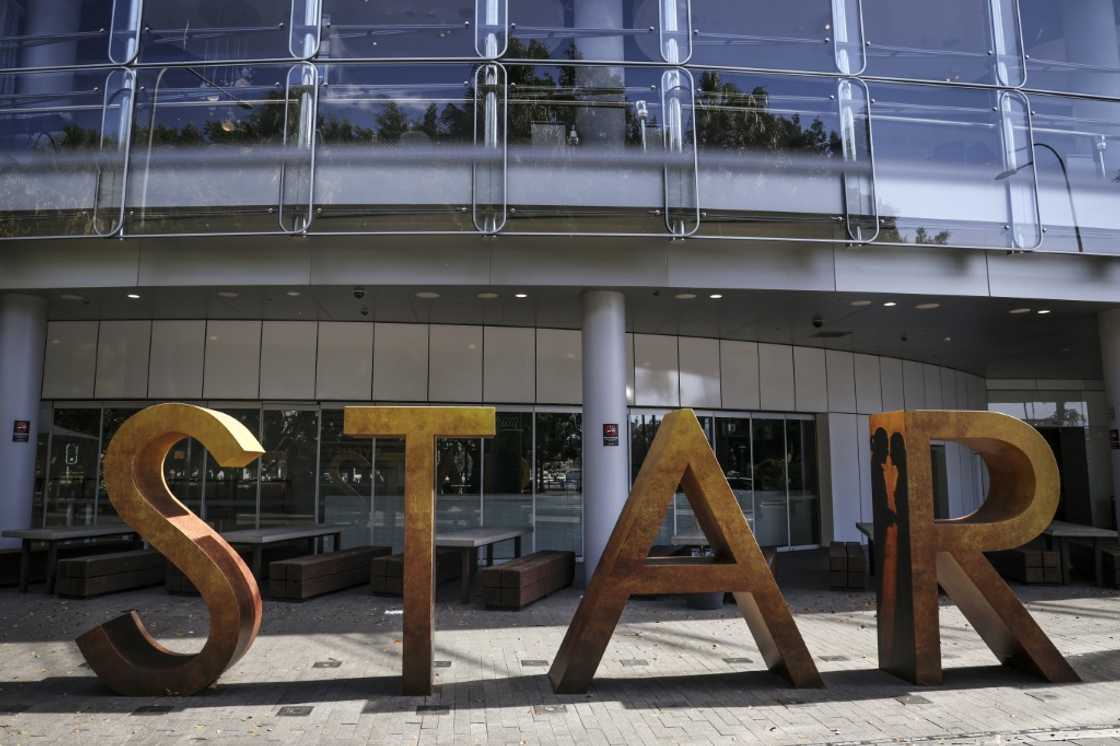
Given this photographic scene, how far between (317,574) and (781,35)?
993 centimetres

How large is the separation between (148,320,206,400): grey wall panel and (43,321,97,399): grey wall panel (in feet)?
3.66

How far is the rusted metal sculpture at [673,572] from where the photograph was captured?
6.43 m

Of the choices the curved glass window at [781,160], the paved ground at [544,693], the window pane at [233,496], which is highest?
the curved glass window at [781,160]

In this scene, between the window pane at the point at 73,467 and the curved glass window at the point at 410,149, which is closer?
the curved glass window at the point at 410,149

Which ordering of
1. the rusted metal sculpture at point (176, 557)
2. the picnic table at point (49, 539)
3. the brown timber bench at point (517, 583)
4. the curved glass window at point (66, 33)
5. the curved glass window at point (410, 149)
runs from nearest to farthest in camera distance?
the rusted metal sculpture at point (176, 557) < the brown timber bench at point (517, 583) < the curved glass window at point (410, 149) < the picnic table at point (49, 539) < the curved glass window at point (66, 33)

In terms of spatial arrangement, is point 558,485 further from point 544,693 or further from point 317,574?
point 544,693

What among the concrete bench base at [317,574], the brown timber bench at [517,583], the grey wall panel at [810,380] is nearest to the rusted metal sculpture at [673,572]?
the brown timber bench at [517,583]

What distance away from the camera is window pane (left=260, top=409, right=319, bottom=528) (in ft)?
48.2

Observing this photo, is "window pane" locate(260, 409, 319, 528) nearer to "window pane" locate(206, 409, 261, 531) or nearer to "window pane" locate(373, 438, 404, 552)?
"window pane" locate(206, 409, 261, 531)

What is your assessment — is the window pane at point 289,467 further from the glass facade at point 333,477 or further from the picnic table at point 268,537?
the picnic table at point 268,537

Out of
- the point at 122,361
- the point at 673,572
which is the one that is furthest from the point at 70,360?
the point at 673,572

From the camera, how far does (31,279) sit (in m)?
11.6

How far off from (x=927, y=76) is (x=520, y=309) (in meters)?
6.99

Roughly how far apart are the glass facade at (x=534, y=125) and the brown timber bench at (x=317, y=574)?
14.6 ft
